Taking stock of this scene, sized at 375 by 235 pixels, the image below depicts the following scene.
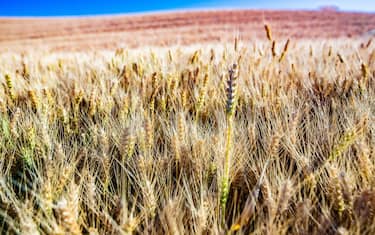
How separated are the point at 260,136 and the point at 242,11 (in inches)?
904

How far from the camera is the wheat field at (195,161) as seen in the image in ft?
2.63

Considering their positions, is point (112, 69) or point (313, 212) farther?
point (112, 69)

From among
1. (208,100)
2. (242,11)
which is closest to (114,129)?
(208,100)

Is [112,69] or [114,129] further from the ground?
[112,69]

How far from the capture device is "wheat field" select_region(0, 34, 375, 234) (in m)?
0.80

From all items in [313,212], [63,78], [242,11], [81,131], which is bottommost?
[313,212]

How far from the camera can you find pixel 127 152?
1115 millimetres

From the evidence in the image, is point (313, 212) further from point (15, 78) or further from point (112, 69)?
point (15, 78)

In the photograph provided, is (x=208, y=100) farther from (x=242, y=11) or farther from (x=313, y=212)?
(x=242, y=11)

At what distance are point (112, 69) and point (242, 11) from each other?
22095mm

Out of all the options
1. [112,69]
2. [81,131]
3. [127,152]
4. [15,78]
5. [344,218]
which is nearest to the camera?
[344,218]

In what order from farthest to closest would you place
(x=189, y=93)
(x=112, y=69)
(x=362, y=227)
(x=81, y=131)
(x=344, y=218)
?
(x=112, y=69)
(x=189, y=93)
(x=81, y=131)
(x=344, y=218)
(x=362, y=227)

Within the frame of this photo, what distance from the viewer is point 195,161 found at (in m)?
1.10

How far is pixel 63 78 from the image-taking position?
238cm
